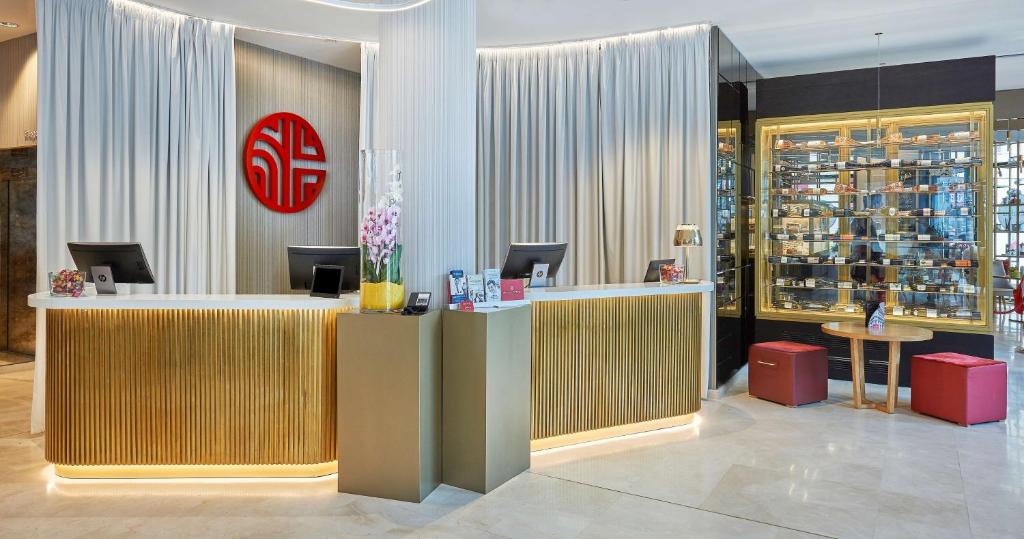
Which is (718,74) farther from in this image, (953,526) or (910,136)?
(953,526)

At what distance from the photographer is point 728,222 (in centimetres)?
682

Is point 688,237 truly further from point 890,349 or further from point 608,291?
point 890,349

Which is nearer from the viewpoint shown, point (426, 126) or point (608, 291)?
point (426, 126)

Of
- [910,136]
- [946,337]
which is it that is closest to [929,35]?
[910,136]

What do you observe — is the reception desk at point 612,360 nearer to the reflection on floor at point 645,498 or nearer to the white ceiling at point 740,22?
the reflection on floor at point 645,498

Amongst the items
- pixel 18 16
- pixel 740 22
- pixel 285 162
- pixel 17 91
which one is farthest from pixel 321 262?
pixel 17 91

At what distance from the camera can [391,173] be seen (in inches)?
150

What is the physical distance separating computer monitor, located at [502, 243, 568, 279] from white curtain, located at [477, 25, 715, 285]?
75.8 inches

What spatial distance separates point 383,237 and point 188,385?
140 cm

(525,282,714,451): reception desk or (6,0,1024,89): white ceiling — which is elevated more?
(6,0,1024,89): white ceiling

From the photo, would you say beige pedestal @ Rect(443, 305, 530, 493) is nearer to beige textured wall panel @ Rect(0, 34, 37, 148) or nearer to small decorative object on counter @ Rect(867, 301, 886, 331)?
small decorative object on counter @ Rect(867, 301, 886, 331)

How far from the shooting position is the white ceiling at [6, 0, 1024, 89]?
18.9ft

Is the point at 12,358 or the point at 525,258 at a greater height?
the point at 525,258

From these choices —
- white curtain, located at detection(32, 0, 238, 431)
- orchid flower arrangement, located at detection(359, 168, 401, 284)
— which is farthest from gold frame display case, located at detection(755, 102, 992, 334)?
white curtain, located at detection(32, 0, 238, 431)
